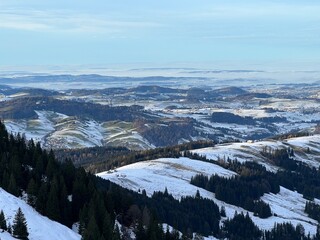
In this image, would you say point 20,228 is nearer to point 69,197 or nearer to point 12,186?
point 12,186

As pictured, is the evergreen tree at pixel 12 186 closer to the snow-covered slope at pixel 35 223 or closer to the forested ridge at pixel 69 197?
the forested ridge at pixel 69 197

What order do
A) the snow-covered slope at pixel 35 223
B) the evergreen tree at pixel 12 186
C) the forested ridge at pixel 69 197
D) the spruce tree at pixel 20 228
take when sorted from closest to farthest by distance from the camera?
the spruce tree at pixel 20 228
the snow-covered slope at pixel 35 223
the forested ridge at pixel 69 197
the evergreen tree at pixel 12 186

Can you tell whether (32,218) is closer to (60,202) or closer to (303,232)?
(60,202)

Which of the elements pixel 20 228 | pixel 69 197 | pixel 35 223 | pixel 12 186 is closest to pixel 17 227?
pixel 20 228

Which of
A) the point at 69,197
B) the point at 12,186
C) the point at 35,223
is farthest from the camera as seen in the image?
the point at 69,197

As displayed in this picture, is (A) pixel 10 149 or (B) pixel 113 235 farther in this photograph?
(A) pixel 10 149

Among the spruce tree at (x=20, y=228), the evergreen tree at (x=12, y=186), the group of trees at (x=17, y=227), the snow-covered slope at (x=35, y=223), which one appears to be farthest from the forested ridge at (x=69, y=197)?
the group of trees at (x=17, y=227)

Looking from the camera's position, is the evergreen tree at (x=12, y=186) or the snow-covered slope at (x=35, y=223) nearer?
the snow-covered slope at (x=35, y=223)

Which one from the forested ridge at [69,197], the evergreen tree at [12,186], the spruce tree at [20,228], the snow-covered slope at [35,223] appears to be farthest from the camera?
the evergreen tree at [12,186]

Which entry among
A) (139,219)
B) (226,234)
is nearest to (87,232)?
(139,219)
